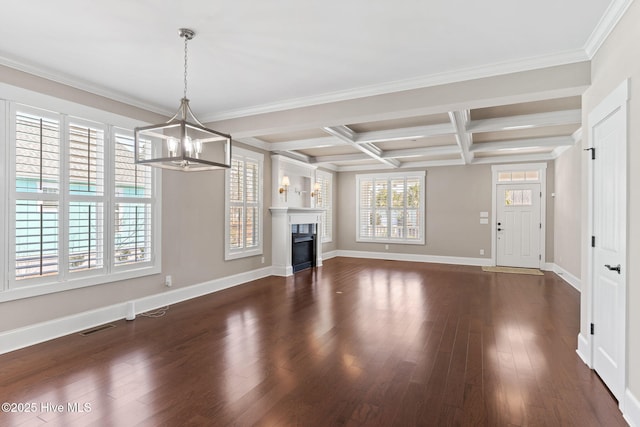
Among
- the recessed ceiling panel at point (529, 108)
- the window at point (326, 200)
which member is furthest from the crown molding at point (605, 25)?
the window at point (326, 200)

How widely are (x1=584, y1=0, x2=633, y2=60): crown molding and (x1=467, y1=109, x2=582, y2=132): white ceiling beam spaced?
6.01 ft

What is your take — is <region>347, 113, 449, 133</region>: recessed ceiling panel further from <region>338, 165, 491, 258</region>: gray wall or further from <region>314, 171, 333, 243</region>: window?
<region>338, 165, 491, 258</region>: gray wall

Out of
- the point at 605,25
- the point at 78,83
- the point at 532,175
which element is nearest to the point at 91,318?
the point at 78,83

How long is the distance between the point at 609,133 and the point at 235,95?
145 inches

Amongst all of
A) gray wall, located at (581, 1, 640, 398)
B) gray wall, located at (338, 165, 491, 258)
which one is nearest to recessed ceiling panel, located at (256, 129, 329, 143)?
gray wall, located at (581, 1, 640, 398)

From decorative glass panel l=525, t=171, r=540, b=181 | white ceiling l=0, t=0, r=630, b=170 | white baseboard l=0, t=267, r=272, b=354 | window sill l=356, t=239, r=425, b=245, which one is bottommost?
white baseboard l=0, t=267, r=272, b=354

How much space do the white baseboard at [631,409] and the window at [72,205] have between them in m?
4.88

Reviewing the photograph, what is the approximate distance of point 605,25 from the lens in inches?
96.3

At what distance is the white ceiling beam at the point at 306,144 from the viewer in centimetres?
596

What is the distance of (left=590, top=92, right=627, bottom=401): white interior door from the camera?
2.29m

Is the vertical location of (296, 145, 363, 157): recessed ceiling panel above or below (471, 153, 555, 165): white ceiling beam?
above

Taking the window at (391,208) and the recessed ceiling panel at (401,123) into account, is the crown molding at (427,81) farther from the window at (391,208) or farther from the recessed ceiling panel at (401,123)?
the window at (391,208)

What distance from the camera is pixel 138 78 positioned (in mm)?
3592

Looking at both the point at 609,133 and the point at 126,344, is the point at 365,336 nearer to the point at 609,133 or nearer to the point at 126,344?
the point at 126,344
